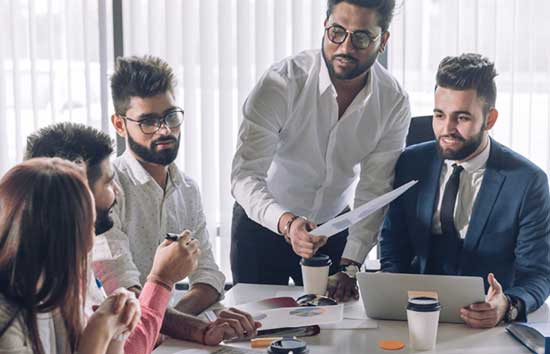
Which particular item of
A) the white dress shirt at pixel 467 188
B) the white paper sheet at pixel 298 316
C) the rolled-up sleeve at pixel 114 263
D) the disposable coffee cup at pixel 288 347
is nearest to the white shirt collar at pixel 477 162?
the white dress shirt at pixel 467 188

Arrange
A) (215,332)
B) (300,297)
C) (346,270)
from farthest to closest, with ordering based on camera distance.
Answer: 1. (346,270)
2. (300,297)
3. (215,332)

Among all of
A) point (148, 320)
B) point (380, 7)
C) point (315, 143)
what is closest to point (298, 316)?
point (148, 320)

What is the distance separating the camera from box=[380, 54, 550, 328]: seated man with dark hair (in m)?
2.15

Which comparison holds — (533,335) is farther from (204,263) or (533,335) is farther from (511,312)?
(204,263)

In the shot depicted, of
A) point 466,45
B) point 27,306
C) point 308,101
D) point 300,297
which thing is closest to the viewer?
point 27,306

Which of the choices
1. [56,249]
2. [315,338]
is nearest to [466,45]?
[315,338]

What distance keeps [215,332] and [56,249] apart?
60 centimetres

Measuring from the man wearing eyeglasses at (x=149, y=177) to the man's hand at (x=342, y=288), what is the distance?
298mm

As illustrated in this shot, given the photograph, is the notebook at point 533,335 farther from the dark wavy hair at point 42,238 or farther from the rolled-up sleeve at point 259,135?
the dark wavy hair at point 42,238

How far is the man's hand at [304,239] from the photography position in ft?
6.88

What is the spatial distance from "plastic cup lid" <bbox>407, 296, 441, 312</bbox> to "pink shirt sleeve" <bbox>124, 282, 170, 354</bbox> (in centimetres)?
54

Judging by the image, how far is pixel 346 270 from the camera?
222 cm

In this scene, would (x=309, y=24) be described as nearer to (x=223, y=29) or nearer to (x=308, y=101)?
(x=223, y=29)

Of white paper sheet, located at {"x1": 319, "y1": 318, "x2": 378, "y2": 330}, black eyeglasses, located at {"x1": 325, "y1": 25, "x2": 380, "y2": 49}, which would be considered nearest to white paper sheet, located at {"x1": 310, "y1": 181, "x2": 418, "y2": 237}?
white paper sheet, located at {"x1": 319, "y1": 318, "x2": 378, "y2": 330}
